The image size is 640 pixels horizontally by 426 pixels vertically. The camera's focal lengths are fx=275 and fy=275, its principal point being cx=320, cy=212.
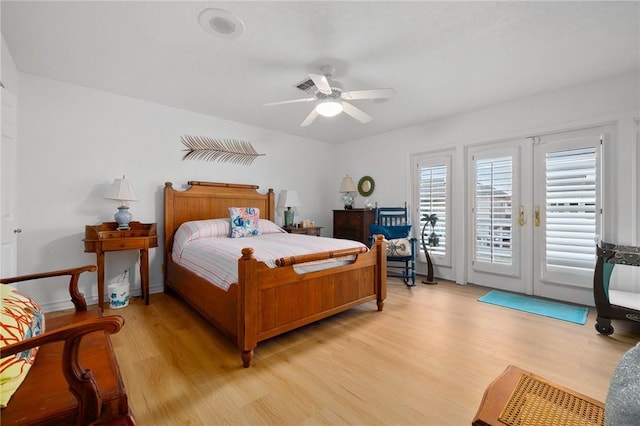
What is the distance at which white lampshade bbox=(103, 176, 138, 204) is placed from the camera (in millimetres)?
2968

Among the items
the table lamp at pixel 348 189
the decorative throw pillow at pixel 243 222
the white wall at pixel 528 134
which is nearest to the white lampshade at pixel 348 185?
the table lamp at pixel 348 189

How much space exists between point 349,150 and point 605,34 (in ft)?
12.0

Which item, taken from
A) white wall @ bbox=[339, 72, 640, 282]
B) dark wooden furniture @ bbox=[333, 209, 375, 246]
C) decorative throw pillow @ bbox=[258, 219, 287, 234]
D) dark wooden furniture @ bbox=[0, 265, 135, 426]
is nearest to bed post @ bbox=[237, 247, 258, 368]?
dark wooden furniture @ bbox=[0, 265, 135, 426]

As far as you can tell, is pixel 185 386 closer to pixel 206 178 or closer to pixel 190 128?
pixel 206 178

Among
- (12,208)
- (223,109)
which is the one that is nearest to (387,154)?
(223,109)

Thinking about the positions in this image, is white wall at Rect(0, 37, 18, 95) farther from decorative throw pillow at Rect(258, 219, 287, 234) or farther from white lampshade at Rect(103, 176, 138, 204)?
decorative throw pillow at Rect(258, 219, 287, 234)

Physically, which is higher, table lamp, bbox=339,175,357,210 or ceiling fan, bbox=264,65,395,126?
ceiling fan, bbox=264,65,395,126

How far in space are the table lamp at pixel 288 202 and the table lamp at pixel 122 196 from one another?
2027 millimetres

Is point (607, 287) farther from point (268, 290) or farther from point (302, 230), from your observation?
point (302, 230)

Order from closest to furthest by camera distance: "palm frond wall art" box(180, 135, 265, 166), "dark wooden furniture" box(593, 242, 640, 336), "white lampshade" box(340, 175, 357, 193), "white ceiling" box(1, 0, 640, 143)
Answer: "white ceiling" box(1, 0, 640, 143)
"dark wooden furniture" box(593, 242, 640, 336)
"palm frond wall art" box(180, 135, 265, 166)
"white lampshade" box(340, 175, 357, 193)

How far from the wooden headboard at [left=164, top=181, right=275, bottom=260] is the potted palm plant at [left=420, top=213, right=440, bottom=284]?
2.41 meters

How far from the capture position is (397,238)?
413 cm

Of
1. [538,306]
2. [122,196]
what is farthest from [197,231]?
[538,306]

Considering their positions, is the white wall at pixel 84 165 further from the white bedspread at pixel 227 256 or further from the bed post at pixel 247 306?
the bed post at pixel 247 306
